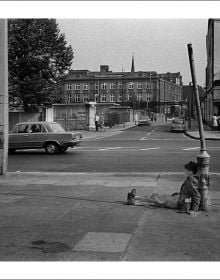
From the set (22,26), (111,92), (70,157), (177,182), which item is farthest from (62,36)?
(111,92)

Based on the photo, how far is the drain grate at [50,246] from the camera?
498cm

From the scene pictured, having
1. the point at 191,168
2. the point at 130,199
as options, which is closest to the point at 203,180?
the point at 191,168

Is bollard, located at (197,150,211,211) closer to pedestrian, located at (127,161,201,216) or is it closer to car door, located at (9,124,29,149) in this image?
pedestrian, located at (127,161,201,216)

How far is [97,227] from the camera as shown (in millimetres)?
6090

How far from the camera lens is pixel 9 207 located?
7453 millimetres

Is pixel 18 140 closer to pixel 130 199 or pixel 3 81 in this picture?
pixel 3 81

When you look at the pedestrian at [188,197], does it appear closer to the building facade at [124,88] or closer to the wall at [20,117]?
the wall at [20,117]

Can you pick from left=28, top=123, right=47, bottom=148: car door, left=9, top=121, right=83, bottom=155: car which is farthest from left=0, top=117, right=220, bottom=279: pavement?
left=28, top=123, right=47, bottom=148: car door

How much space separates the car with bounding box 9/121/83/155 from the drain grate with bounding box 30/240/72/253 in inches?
550

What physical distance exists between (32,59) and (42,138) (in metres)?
19.9

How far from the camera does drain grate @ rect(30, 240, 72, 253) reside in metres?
4.98

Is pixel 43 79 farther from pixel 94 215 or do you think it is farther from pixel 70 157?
pixel 94 215

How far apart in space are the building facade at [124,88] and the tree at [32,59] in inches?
2270

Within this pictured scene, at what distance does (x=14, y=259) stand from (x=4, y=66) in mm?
7990
